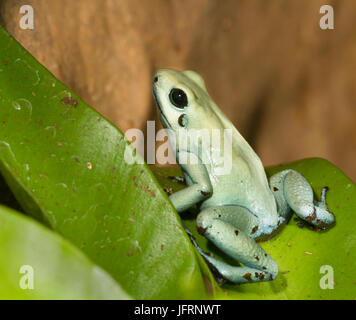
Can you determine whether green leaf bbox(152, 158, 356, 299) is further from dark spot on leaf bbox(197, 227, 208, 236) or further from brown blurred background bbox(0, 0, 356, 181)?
brown blurred background bbox(0, 0, 356, 181)

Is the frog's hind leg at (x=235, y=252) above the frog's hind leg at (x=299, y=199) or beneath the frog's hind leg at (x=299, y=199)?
beneath

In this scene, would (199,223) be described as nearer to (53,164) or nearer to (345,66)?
(53,164)

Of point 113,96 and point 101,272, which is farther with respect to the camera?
point 113,96

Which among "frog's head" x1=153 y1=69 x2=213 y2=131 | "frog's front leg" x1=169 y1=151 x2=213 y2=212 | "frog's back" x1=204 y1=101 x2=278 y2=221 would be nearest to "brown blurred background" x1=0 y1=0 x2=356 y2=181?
"frog's head" x1=153 y1=69 x2=213 y2=131

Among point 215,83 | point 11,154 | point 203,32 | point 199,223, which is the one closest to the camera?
point 11,154

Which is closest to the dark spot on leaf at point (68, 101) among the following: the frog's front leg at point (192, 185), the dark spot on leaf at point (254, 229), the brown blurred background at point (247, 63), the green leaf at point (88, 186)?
the green leaf at point (88, 186)

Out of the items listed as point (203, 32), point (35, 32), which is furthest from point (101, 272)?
point (203, 32)

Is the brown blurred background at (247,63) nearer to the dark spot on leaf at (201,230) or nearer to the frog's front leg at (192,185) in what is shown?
the frog's front leg at (192,185)

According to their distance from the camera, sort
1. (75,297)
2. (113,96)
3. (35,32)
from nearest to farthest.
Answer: (75,297) → (35,32) → (113,96)
